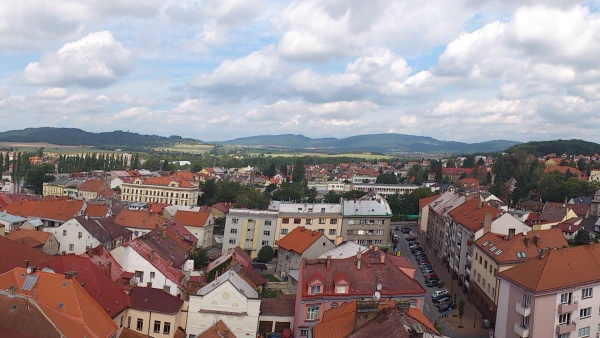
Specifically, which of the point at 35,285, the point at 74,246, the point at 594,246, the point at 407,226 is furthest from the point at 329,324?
the point at 407,226

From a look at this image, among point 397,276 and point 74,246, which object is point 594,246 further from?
point 74,246

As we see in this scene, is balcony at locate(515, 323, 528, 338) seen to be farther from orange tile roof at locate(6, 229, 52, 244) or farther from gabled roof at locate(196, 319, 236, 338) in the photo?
orange tile roof at locate(6, 229, 52, 244)

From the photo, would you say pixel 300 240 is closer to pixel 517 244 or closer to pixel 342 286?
pixel 342 286

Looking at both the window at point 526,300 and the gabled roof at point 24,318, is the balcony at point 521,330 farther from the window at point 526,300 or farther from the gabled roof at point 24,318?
the gabled roof at point 24,318

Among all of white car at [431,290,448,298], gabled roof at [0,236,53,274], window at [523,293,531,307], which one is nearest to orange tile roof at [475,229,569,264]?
white car at [431,290,448,298]

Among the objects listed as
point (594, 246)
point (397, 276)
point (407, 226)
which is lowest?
point (407, 226)

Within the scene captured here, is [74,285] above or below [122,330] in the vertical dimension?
above

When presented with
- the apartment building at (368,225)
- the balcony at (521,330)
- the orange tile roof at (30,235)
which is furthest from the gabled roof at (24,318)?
the apartment building at (368,225)
